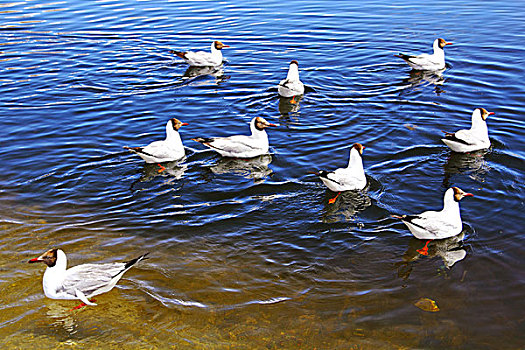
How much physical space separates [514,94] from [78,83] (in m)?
15.1

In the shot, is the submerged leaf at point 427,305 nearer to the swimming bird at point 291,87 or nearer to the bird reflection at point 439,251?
the bird reflection at point 439,251

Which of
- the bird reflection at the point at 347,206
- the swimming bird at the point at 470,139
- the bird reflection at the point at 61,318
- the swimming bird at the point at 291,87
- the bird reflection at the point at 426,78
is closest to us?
the bird reflection at the point at 61,318

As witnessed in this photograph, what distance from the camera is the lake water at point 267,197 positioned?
8562 mm

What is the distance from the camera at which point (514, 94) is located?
17.5 metres

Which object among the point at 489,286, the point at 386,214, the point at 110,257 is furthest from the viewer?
the point at 386,214

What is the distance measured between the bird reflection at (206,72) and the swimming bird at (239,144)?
21.7 feet

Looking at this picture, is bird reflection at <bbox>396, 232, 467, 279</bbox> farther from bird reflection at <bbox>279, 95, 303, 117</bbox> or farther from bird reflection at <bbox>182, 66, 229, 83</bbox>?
bird reflection at <bbox>182, 66, 229, 83</bbox>

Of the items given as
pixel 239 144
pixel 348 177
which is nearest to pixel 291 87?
pixel 239 144

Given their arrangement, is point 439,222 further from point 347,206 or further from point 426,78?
point 426,78

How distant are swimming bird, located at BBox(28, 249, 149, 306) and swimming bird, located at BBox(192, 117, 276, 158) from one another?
19.2 feet

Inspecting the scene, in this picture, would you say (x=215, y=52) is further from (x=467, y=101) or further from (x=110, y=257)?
(x=110, y=257)

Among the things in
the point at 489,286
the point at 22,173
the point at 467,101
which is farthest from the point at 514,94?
the point at 22,173

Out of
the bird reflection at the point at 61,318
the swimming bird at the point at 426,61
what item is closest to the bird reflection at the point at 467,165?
the swimming bird at the point at 426,61

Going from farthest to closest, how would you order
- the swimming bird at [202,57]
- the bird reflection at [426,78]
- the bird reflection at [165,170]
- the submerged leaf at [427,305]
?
the swimming bird at [202,57] → the bird reflection at [426,78] → the bird reflection at [165,170] → the submerged leaf at [427,305]
